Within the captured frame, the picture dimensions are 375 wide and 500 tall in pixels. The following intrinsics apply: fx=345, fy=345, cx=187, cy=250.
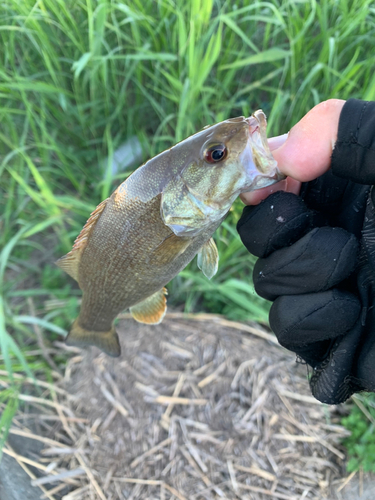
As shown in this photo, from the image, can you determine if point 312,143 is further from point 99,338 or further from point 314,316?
point 99,338

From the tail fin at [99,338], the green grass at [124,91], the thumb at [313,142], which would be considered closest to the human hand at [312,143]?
the thumb at [313,142]

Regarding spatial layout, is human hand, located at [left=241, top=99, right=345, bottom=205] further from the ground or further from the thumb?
the ground

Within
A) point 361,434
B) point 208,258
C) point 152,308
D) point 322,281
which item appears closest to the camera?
point 322,281

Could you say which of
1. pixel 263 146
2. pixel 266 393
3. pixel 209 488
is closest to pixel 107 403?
pixel 209 488

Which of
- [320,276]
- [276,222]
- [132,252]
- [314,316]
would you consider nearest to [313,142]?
[276,222]

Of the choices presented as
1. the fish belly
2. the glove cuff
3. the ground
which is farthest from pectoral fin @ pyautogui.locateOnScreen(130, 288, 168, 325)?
the glove cuff

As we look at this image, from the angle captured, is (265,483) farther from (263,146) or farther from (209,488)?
(263,146)
